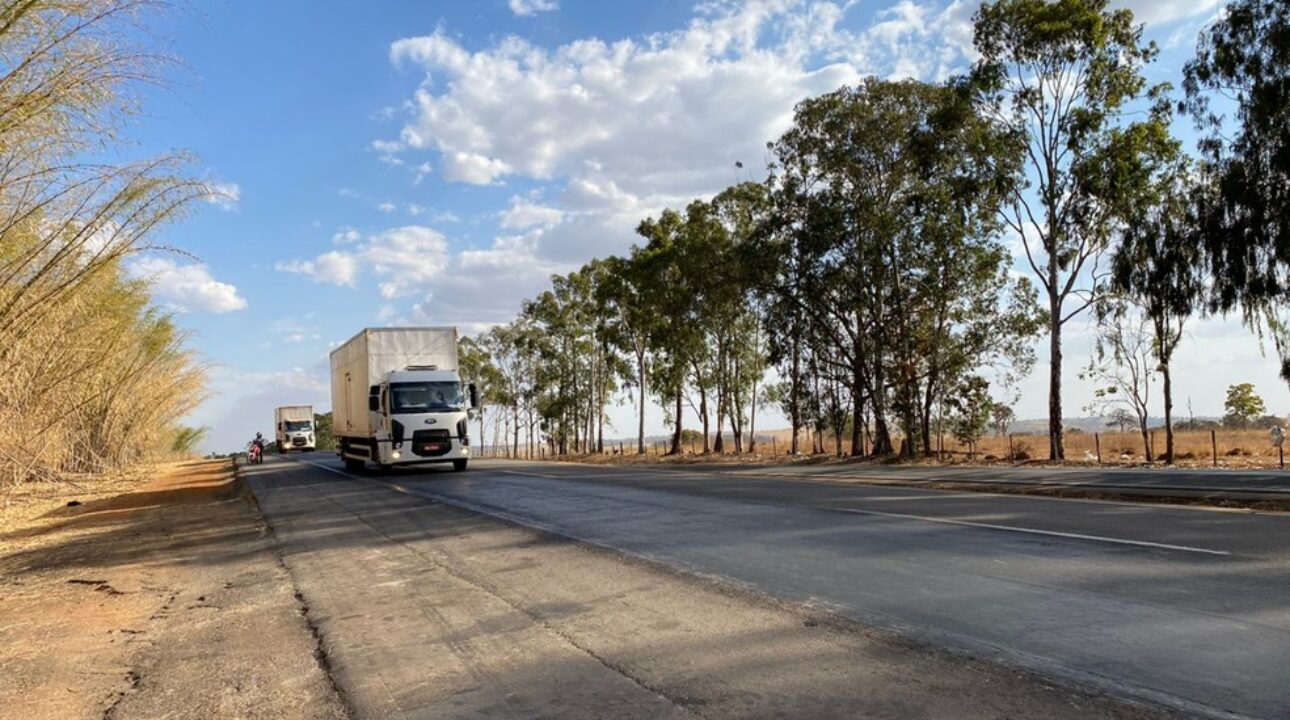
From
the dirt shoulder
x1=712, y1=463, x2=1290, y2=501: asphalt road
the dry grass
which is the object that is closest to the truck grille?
x1=712, y1=463, x2=1290, y2=501: asphalt road

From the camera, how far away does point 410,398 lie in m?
26.6

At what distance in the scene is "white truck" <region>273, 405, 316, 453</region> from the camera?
227 ft

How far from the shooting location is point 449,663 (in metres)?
5.70

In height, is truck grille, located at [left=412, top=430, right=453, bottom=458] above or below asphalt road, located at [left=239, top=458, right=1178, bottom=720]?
above

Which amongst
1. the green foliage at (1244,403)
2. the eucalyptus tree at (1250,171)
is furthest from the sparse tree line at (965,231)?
the green foliage at (1244,403)

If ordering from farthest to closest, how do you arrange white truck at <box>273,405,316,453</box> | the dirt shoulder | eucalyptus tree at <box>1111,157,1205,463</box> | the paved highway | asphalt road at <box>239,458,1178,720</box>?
white truck at <box>273,405,316,453</box>, eucalyptus tree at <box>1111,157,1205,463</box>, the dirt shoulder, the paved highway, asphalt road at <box>239,458,1178,720</box>

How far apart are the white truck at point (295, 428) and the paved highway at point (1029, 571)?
5913 centimetres

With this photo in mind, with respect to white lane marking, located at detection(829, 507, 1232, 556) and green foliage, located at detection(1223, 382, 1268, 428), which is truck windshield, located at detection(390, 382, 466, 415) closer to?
white lane marking, located at detection(829, 507, 1232, 556)

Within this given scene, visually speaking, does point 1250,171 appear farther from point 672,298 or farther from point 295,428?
point 295,428

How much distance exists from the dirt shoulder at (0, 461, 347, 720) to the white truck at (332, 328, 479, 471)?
1180cm

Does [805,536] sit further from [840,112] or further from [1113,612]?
[840,112]

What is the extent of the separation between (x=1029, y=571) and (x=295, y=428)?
227 feet

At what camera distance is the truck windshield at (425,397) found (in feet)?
86.7

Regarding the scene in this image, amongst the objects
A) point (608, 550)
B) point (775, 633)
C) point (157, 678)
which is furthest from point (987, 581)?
point (157, 678)
